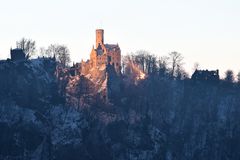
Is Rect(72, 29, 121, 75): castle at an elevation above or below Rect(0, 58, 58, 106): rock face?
above

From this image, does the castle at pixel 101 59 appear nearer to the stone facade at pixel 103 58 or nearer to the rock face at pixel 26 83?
the stone facade at pixel 103 58

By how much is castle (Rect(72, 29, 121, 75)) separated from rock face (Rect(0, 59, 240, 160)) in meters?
5.24

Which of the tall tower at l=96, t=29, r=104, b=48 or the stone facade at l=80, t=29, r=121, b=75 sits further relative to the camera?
the tall tower at l=96, t=29, r=104, b=48

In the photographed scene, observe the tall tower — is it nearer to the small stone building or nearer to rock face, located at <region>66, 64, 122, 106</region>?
rock face, located at <region>66, 64, 122, 106</region>

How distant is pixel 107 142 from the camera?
491 feet

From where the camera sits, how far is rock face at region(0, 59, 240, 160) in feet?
458

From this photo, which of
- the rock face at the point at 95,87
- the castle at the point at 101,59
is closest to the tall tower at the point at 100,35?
the castle at the point at 101,59

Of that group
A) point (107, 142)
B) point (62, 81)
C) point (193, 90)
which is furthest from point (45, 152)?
point (193, 90)

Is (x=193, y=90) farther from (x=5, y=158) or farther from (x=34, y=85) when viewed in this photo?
(x=5, y=158)

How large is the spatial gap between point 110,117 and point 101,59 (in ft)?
109

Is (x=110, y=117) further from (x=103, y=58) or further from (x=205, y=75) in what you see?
(x=205, y=75)

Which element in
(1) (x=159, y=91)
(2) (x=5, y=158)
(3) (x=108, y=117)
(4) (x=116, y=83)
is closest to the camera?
(2) (x=5, y=158)

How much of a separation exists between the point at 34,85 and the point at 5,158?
1024 inches

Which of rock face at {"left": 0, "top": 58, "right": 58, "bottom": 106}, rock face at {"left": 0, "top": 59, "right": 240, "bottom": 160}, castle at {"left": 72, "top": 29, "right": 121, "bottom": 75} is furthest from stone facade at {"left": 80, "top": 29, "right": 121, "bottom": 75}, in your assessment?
rock face at {"left": 0, "top": 58, "right": 58, "bottom": 106}
